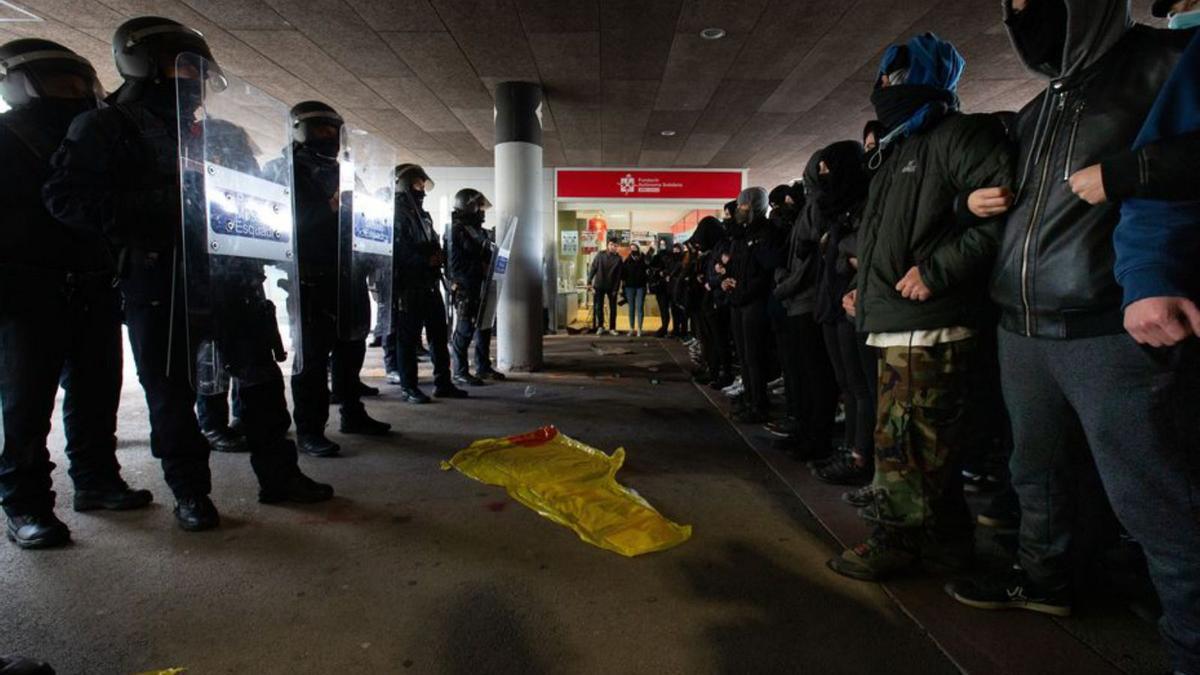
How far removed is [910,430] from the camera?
1875 millimetres

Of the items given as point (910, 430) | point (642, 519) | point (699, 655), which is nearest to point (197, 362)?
point (642, 519)

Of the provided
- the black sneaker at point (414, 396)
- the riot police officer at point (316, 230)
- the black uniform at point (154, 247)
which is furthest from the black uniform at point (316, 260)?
the black sneaker at point (414, 396)

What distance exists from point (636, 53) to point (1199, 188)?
5383mm

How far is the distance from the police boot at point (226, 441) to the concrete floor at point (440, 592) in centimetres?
43

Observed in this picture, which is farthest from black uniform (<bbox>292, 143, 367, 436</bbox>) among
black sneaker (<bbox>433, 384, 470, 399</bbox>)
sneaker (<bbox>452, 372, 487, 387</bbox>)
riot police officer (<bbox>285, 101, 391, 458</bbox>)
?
sneaker (<bbox>452, 372, 487, 387</bbox>)

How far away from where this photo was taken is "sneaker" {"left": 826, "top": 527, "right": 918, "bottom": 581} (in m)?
1.96

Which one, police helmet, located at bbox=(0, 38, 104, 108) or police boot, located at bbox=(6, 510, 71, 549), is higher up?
police helmet, located at bbox=(0, 38, 104, 108)

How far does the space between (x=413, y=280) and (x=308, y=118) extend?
1913 mm

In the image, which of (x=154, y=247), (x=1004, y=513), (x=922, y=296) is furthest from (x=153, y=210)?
(x=1004, y=513)

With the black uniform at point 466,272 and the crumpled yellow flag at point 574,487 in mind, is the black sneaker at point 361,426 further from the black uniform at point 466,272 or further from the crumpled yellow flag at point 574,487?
the black uniform at point 466,272

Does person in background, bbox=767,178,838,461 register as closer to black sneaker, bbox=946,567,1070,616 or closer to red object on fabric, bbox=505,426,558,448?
red object on fabric, bbox=505,426,558,448

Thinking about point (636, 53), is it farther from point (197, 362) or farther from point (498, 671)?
point (498, 671)

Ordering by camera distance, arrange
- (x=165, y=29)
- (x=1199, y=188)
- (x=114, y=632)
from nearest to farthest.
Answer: (x=1199, y=188) → (x=114, y=632) → (x=165, y=29)

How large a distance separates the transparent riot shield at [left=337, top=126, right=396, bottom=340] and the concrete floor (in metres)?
0.88
